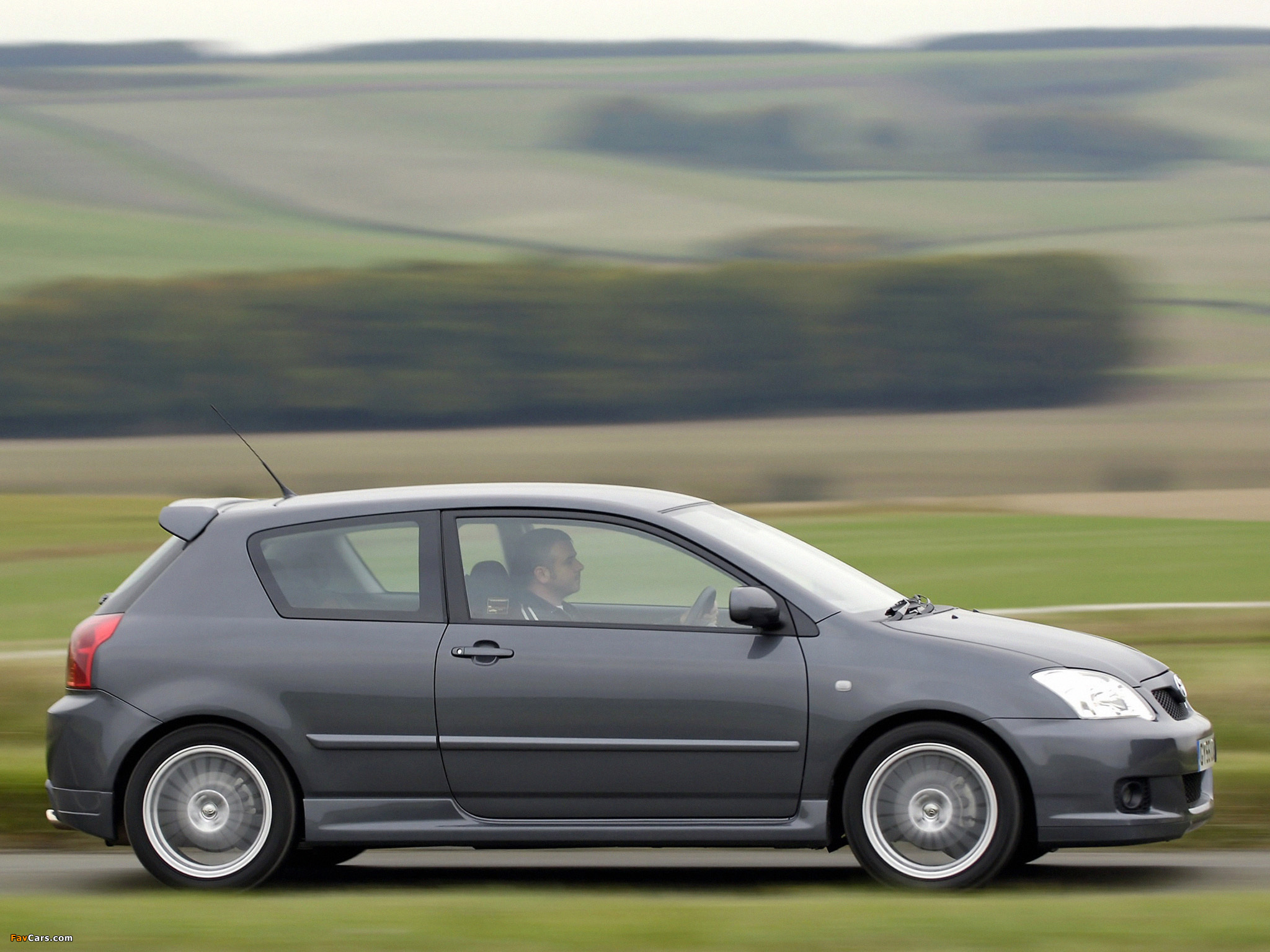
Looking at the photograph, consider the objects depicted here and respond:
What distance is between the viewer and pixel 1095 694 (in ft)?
18.8

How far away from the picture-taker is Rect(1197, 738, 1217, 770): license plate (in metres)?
5.91

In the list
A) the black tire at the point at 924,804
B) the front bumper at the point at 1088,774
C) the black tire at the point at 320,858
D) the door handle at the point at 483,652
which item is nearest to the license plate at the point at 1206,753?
the front bumper at the point at 1088,774

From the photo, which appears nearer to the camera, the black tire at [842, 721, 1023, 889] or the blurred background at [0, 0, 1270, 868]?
the black tire at [842, 721, 1023, 889]

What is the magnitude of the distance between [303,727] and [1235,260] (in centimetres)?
3815

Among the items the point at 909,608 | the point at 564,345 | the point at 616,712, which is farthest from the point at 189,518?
the point at 564,345

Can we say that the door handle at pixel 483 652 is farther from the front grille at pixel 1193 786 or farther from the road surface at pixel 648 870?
the front grille at pixel 1193 786

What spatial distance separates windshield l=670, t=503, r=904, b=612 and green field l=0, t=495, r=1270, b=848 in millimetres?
1841

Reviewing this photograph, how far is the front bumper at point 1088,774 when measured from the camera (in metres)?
5.63

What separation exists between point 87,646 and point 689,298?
1316 inches

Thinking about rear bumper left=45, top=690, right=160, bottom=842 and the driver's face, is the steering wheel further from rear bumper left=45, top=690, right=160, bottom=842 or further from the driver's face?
rear bumper left=45, top=690, right=160, bottom=842

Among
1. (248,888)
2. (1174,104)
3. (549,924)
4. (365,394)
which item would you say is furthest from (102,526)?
(1174,104)

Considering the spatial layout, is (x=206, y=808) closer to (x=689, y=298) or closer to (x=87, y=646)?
(x=87, y=646)

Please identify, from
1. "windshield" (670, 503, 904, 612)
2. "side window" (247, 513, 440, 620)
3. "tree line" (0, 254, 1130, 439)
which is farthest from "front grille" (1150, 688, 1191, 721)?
"tree line" (0, 254, 1130, 439)

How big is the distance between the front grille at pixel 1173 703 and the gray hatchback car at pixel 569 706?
1cm
